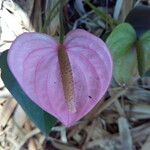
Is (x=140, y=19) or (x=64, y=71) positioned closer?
(x=64, y=71)

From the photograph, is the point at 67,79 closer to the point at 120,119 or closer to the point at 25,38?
the point at 25,38

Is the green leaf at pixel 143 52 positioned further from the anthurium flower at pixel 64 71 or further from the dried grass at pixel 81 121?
the dried grass at pixel 81 121

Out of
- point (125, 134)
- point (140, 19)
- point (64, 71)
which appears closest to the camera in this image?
point (64, 71)

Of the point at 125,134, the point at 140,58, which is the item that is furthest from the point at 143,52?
the point at 125,134

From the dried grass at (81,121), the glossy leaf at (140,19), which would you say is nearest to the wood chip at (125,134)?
the dried grass at (81,121)

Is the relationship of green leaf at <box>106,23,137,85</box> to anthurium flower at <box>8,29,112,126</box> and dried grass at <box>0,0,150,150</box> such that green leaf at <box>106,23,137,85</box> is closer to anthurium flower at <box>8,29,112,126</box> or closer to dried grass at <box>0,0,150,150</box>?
anthurium flower at <box>8,29,112,126</box>

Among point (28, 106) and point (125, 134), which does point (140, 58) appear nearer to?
point (28, 106)

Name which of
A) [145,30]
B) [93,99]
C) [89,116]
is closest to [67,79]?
[93,99]
